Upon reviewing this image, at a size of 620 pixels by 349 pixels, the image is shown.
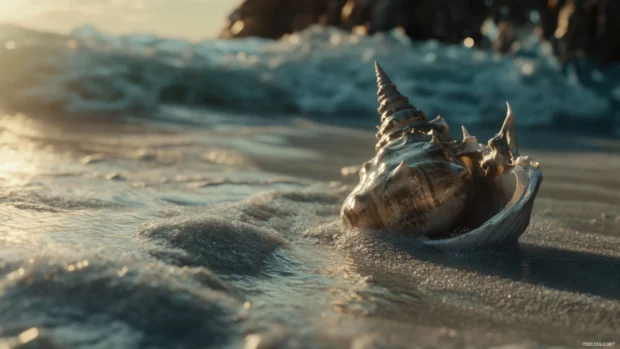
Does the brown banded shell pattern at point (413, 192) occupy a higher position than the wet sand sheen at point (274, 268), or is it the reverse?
the brown banded shell pattern at point (413, 192)

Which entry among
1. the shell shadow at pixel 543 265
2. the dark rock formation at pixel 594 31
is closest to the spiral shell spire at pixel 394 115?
the shell shadow at pixel 543 265

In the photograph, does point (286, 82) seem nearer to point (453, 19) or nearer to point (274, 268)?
point (274, 268)

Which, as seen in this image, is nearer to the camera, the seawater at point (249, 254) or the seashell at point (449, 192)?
the seawater at point (249, 254)

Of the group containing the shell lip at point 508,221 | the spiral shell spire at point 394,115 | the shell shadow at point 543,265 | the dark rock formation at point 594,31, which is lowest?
the shell shadow at point 543,265

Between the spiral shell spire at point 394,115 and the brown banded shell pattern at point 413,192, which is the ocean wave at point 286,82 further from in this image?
the brown banded shell pattern at point 413,192

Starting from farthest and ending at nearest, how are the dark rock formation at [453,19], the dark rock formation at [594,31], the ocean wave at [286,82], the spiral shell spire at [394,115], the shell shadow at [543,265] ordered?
→ the dark rock formation at [453,19] → the dark rock formation at [594,31] → the ocean wave at [286,82] → the spiral shell spire at [394,115] → the shell shadow at [543,265]

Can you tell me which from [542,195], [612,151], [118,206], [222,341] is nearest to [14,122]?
[118,206]

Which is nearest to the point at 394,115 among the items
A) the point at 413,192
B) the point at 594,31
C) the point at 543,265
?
the point at 413,192

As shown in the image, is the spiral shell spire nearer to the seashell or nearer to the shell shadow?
the seashell
